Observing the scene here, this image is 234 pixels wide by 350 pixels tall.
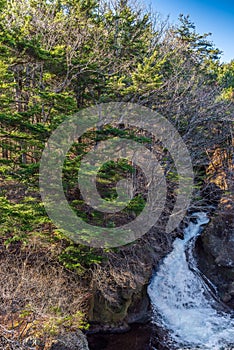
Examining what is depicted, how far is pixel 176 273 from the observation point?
12727 millimetres

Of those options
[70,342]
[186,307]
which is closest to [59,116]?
[70,342]

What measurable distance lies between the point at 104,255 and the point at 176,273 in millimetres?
4556

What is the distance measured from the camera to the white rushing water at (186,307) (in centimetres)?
967

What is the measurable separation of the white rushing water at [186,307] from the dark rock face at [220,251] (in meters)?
0.50

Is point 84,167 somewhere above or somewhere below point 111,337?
above

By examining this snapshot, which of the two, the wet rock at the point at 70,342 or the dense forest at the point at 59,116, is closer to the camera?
the wet rock at the point at 70,342

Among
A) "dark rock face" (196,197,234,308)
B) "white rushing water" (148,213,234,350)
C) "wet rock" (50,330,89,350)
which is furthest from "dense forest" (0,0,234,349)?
"dark rock face" (196,197,234,308)

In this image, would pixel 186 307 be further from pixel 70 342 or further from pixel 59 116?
pixel 59 116

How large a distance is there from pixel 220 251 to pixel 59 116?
31.5ft

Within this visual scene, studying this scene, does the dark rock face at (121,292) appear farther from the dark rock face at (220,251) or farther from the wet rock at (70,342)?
the dark rock face at (220,251)

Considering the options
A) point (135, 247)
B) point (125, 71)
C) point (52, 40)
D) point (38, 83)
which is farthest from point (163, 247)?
point (52, 40)

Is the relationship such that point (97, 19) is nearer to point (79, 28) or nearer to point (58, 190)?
point (79, 28)

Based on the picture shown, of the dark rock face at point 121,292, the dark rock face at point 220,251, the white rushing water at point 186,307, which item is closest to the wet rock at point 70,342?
the dark rock face at point 121,292

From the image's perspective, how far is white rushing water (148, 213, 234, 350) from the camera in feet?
31.7
